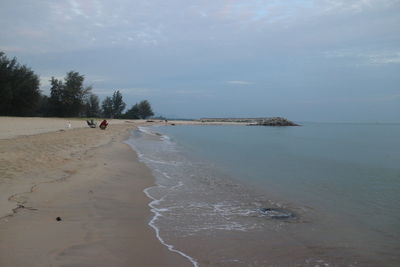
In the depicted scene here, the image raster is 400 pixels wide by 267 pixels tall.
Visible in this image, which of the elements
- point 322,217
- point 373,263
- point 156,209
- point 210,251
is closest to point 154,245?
point 210,251

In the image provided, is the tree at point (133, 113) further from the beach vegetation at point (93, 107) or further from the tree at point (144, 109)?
the beach vegetation at point (93, 107)

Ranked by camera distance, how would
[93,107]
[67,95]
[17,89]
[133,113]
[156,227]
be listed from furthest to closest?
[133,113] < [93,107] < [67,95] < [17,89] < [156,227]

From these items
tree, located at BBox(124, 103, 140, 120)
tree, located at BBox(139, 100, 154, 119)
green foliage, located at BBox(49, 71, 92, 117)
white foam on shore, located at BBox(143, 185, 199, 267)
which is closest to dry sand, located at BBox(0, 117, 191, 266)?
white foam on shore, located at BBox(143, 185, 199, 267)

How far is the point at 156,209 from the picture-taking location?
6719mm

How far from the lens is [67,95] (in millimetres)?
72312

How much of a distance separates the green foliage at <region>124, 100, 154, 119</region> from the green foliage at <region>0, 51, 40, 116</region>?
61036 mm

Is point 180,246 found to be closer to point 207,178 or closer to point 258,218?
point 258,218

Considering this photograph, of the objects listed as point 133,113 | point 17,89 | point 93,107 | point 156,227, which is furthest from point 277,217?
point 133,113

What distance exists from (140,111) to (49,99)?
52.6 metres

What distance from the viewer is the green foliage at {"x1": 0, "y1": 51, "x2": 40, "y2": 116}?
51250 mm

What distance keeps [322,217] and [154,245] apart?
12.5 ft

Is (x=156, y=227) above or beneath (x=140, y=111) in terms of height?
beneath

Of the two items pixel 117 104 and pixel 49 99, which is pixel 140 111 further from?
pixel 49 99

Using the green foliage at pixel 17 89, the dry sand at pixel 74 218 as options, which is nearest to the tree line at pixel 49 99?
the green foliage at pixel 17 89
